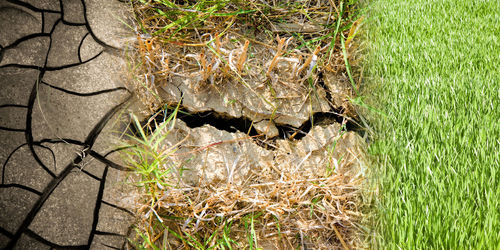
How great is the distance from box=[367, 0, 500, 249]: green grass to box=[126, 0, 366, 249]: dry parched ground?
15cm

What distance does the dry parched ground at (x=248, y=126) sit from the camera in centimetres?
112

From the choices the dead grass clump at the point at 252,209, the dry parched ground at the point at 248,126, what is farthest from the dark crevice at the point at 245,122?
the dead grass clump at the point at 252,209

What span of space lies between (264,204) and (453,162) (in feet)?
2.26

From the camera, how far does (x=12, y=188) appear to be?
106 centimetres

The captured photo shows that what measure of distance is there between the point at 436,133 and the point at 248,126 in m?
0.75

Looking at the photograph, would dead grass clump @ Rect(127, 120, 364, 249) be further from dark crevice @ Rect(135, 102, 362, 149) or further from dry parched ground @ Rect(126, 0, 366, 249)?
dark crevice @ Rect(135, 102, 362, 149)

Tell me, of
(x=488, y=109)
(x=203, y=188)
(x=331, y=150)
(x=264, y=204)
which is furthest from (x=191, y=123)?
(x=488, y=109)

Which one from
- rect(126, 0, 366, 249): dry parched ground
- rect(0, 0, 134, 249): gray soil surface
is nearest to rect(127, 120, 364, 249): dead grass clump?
rect(126, 0, 366, 249): dry parched ground

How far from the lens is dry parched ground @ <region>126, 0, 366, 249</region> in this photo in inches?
44.1

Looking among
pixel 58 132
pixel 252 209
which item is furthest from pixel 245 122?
pixel 58 132

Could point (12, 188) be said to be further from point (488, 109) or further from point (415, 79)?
point (488, 109)

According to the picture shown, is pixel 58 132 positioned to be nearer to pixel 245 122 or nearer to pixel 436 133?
pixel 245 122

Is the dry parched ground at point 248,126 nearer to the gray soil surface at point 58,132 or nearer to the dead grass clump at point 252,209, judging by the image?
the dead grass clump at point 252,209

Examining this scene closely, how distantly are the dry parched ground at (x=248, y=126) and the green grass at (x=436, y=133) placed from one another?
155mm
